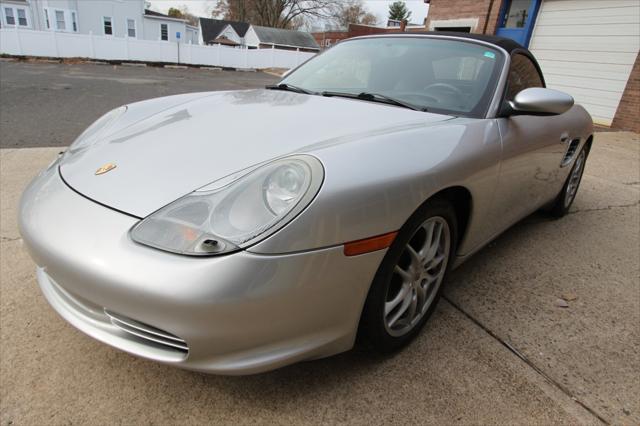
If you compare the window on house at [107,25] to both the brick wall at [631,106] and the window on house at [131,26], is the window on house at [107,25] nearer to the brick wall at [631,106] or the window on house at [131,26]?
the window on house at [131,26]

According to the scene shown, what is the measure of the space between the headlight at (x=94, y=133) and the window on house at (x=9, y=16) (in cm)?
3586

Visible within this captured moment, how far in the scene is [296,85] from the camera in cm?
273

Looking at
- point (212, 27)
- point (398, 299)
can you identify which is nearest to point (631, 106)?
point (398, 299)

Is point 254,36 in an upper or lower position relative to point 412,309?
upper

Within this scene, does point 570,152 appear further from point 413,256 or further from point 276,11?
point 276,11

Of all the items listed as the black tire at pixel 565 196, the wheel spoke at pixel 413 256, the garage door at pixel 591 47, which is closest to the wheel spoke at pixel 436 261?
the wheel spoke at pixel 413 256

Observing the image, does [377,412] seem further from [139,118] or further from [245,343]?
[139,118]

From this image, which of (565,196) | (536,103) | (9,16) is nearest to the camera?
(536,103)

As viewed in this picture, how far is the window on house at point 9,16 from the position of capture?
28769mm

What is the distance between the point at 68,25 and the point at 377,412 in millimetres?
35990

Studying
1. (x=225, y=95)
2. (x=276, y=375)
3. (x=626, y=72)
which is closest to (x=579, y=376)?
(x=276, y=375)

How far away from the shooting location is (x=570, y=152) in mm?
3199

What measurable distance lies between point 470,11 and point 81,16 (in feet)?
93.5

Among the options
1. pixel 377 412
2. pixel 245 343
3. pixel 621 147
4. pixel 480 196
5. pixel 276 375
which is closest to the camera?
A: pixel 245 343
